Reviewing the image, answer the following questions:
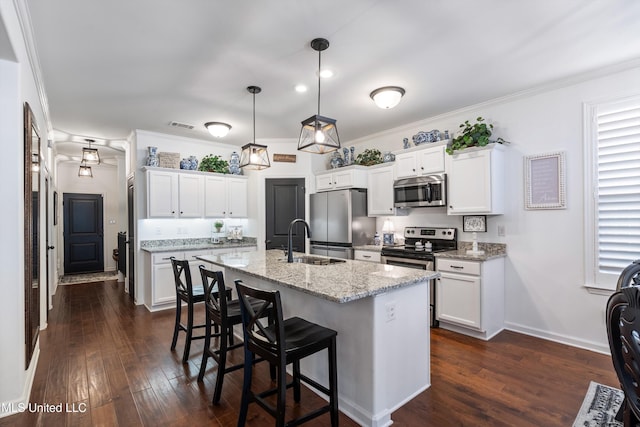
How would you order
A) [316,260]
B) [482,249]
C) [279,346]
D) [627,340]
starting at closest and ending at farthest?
[627,340] → [279,346] → [316,260] → [482,249]

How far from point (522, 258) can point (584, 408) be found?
69.0 inches

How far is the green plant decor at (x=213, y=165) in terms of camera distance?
5.46 metres

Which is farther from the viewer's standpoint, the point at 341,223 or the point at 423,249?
the point at 341,223

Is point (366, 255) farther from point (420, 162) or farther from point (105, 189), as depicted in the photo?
point (105, 189)

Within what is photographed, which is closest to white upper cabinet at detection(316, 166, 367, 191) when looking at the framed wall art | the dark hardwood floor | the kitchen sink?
the kitchen sink

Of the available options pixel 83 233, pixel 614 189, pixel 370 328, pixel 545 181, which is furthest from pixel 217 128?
pixel 83 233

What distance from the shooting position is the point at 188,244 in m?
5.32

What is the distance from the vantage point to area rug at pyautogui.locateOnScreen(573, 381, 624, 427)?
2002mm

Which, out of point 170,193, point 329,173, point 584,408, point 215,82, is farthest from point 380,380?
point 170,193

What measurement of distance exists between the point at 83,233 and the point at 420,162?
8.06 meters

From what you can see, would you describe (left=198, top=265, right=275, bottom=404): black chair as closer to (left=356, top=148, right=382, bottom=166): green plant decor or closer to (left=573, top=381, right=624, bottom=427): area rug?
(left=573, top=381, right=624, bottom=427): area rug

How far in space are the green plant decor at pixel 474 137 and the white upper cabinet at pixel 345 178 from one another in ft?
4.72

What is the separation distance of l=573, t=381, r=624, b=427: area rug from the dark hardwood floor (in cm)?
6

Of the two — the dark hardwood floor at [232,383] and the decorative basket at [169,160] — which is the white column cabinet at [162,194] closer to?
the decorative basket at [169,160]
